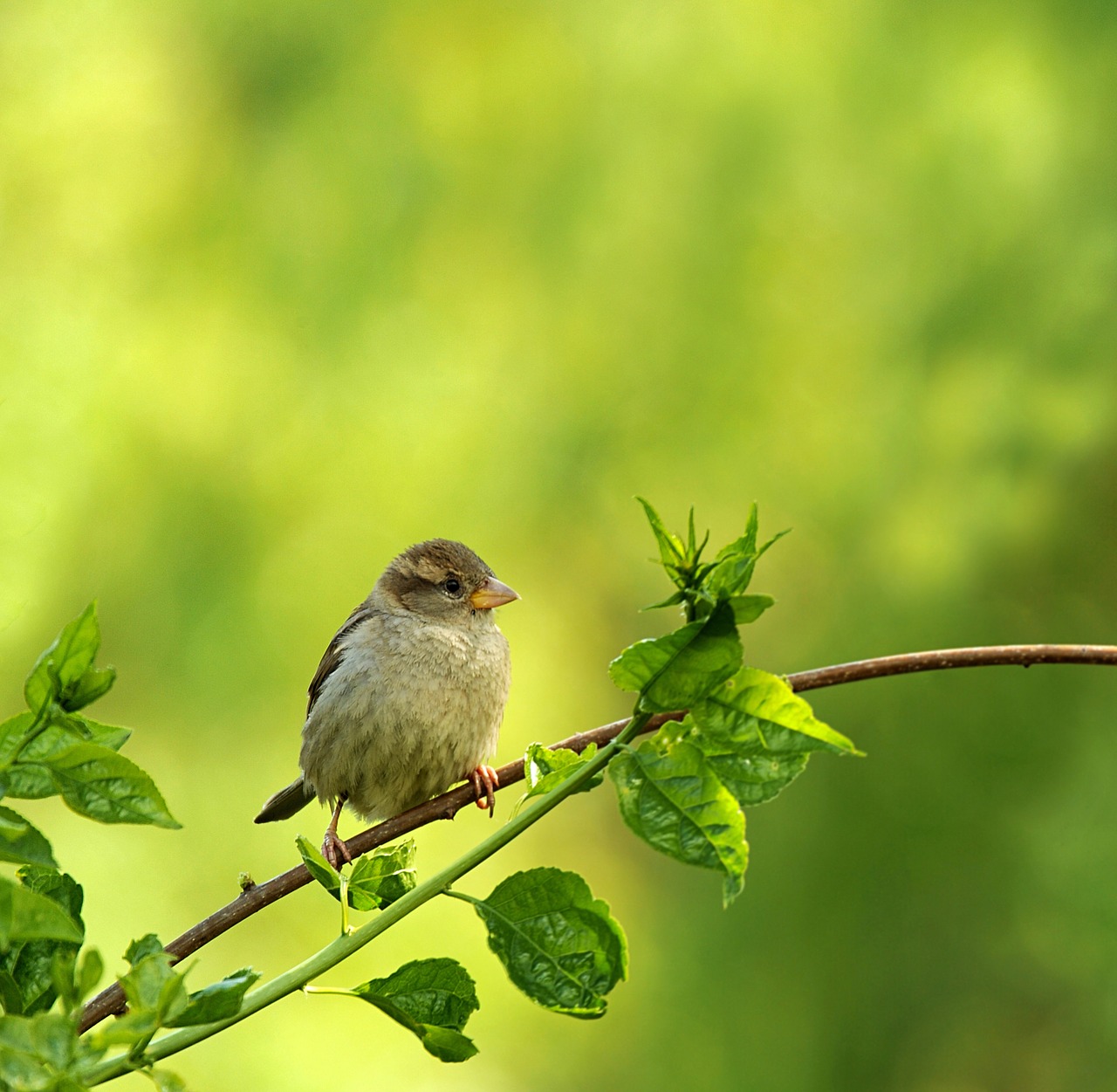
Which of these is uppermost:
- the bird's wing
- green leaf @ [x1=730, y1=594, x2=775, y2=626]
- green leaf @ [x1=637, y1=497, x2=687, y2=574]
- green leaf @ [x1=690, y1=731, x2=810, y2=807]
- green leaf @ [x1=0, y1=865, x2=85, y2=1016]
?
the bird's wing

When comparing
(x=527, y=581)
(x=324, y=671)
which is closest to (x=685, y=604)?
(x=324, y=671)

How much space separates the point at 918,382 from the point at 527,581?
Result: 80.7 inches

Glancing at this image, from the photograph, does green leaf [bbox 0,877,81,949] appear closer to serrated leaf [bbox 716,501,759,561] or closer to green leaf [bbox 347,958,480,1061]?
green leaf [bbox 347,958,480,1061]

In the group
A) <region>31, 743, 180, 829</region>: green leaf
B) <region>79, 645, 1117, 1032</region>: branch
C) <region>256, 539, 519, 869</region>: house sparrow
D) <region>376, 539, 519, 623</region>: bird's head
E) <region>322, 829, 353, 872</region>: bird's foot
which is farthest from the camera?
<region>376, 539, 519, 623</region>: bird's head

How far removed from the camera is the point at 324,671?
3.65 meters

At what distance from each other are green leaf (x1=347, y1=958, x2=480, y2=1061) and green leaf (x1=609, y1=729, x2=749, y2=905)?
0.63 ft

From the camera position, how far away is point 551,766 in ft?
3.28

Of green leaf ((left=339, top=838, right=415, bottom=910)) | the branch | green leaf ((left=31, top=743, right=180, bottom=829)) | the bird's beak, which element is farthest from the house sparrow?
green leaf ((left=31, top=743, right=180, bottom=829))

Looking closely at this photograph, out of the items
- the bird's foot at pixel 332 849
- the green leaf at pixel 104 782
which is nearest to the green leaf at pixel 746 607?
the green leaf at pixel 104 782

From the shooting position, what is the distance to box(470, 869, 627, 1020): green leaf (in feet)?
3.02

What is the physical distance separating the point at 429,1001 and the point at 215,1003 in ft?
0.68

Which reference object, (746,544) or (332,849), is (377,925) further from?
(332,849)

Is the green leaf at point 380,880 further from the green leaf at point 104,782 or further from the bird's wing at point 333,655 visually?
the bird's wing at point 333,655

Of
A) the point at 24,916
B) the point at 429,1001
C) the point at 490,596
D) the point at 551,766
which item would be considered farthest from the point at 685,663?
the point at 490,596
